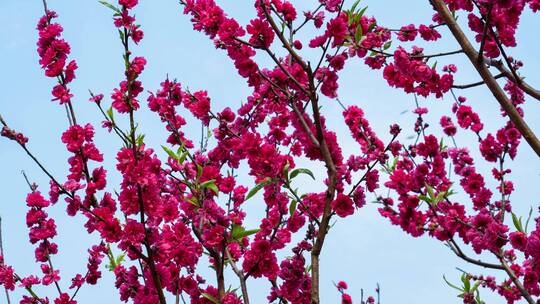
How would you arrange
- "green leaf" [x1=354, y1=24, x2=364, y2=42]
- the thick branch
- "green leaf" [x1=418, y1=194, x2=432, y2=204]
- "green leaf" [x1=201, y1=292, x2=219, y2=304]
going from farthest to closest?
"green leaf" [x1=418, y1=194, x2=432, y2=204] → "green leaf" [x1=354, y1=24, x2=364, y2=42] → "green leaf" [x1=201, y1=292, x2=219, y2=304] → the thick branch

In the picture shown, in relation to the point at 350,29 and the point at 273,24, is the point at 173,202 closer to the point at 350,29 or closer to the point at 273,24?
the point at 273,24

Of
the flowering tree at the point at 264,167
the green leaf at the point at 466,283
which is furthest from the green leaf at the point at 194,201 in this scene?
the green leaf at the point at 466,283

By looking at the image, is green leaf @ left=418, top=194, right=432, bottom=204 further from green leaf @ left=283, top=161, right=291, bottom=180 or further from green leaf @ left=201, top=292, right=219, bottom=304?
green leaf @ left=201, top=292, right=219, bottom=304

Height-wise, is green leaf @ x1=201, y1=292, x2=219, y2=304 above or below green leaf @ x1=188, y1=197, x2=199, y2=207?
below

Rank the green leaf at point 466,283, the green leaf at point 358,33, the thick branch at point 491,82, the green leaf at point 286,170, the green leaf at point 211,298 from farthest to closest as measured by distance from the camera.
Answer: the green leaf at point 466,283 < the green leaf at point 358,33 < the green leaf at point 211,298 < the green leaf at point 286,170 < the thick branch at point 491,82

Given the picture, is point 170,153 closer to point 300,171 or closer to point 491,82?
point 300,171

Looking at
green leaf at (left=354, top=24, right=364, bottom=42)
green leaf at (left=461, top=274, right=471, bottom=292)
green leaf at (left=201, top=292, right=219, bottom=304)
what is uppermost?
green leaf at (left=354, top=24, right=364, bottom=42)

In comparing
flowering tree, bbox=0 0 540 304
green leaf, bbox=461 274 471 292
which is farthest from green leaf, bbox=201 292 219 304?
green leaf, bbox=461 274 471 292

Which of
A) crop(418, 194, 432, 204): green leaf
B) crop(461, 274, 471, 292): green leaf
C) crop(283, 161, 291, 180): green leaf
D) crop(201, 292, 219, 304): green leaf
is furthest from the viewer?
crop(461, 274, 471, 292): green leaf

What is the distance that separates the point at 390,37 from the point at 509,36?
1005mm

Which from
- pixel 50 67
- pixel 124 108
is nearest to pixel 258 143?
pixel 124 108

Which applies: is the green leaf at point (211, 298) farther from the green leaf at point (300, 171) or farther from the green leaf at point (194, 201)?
the green leaf at point (300, 171)

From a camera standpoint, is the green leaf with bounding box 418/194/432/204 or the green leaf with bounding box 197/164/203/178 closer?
the green leaf with bounding box 197/164/203/178

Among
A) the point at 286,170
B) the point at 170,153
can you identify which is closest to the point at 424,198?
the point at 286,170
